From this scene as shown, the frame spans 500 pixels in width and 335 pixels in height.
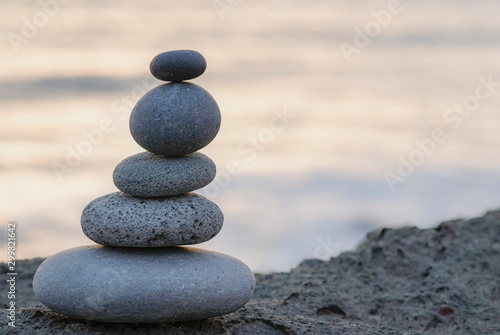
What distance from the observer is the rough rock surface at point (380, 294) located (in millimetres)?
6812

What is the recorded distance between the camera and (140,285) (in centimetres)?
609

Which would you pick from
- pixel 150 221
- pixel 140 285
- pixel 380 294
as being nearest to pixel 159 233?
pixel 150 221

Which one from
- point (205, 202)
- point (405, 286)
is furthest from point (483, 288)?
point (205, 202)

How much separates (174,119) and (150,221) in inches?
34.7

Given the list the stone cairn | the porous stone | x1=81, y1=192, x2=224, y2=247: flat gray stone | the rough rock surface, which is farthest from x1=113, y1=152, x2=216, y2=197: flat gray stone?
the rough rock surface

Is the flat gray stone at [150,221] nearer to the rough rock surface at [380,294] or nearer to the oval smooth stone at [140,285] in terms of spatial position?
the oval smooth stone at [140,285]

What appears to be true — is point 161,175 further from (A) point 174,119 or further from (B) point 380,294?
(B) point 380,294

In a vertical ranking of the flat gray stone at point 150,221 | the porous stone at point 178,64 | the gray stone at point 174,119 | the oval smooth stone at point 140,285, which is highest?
the porous stone at point 178,64

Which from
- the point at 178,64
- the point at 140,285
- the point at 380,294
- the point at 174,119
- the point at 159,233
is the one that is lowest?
the point at 140,285

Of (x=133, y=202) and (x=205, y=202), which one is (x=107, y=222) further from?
(x=205, y=202)

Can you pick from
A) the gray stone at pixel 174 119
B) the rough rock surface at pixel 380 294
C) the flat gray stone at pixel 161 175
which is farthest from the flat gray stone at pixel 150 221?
the rough rock surface at pixel 380 294

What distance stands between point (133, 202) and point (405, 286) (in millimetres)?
3989

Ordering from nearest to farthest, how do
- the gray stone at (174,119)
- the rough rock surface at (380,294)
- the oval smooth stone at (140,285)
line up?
the oval smooth stone at (140,285), the gray stone at (174,119), the rough rock surface at (380,294)

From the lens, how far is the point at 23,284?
9.39 meters
